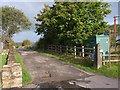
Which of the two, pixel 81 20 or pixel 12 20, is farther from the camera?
pixel 12 20

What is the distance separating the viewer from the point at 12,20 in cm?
1722

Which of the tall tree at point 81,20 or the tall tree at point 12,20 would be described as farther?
the tall tree at point 12,20

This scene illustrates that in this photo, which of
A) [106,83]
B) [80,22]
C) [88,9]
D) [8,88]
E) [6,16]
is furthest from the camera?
[6,16]

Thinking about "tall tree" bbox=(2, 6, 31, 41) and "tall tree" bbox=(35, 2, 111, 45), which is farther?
"tall tree" bbox=(2, 6, 31, 41)

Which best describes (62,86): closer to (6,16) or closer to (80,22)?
(80,22)

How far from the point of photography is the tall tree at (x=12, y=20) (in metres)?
16.3

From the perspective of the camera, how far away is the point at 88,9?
37.0 ft

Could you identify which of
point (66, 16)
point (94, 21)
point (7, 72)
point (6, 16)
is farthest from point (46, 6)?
point (7, 72)

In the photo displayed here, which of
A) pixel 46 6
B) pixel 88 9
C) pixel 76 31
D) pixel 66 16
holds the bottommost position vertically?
pixel 76 31

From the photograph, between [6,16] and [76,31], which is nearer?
[76,31]

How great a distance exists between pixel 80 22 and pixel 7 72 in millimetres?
7814

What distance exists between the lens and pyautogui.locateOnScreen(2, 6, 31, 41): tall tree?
16281mm

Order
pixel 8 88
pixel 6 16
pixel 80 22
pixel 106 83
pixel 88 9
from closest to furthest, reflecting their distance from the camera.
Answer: pixel 8 88 < pixel 106 83 < pixel 80 22 < pixel 88 9 < pixel 6 16

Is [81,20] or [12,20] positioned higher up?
[12,20]
